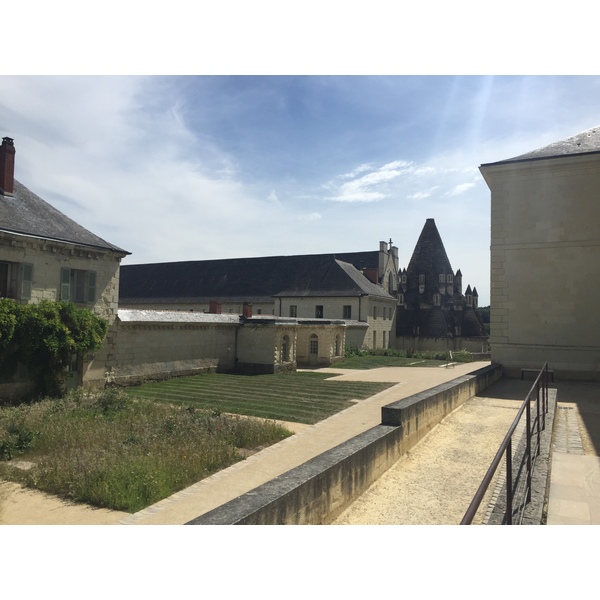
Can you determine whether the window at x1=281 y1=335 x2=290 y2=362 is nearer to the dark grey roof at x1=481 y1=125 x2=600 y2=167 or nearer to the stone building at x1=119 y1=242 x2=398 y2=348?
the stone building at x1=119 y1=242 x2=398 y2=348

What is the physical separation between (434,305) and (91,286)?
3184 cm

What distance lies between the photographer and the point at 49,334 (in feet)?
42.7

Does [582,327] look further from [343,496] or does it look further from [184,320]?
[184,320]

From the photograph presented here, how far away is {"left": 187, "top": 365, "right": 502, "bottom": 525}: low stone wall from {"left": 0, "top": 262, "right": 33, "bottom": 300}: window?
440 inches

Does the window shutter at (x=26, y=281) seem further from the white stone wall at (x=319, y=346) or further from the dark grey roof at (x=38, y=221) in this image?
the white stone wall at (x=319, y=346)

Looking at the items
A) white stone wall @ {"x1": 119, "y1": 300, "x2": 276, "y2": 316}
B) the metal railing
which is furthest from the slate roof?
Answer: the metal railing

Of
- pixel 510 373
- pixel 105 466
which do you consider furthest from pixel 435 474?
pixel 510 373

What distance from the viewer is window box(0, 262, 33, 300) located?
12.9m

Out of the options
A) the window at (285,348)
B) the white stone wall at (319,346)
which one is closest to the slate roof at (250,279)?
the white stone wall at (319,346)

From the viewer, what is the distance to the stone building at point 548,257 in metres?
14.8

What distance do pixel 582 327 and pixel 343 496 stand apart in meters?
12.9

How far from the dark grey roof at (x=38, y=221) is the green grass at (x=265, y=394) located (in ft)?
17.6

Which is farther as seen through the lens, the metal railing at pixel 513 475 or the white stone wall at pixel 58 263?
the white stone wall at pixel 58 263
